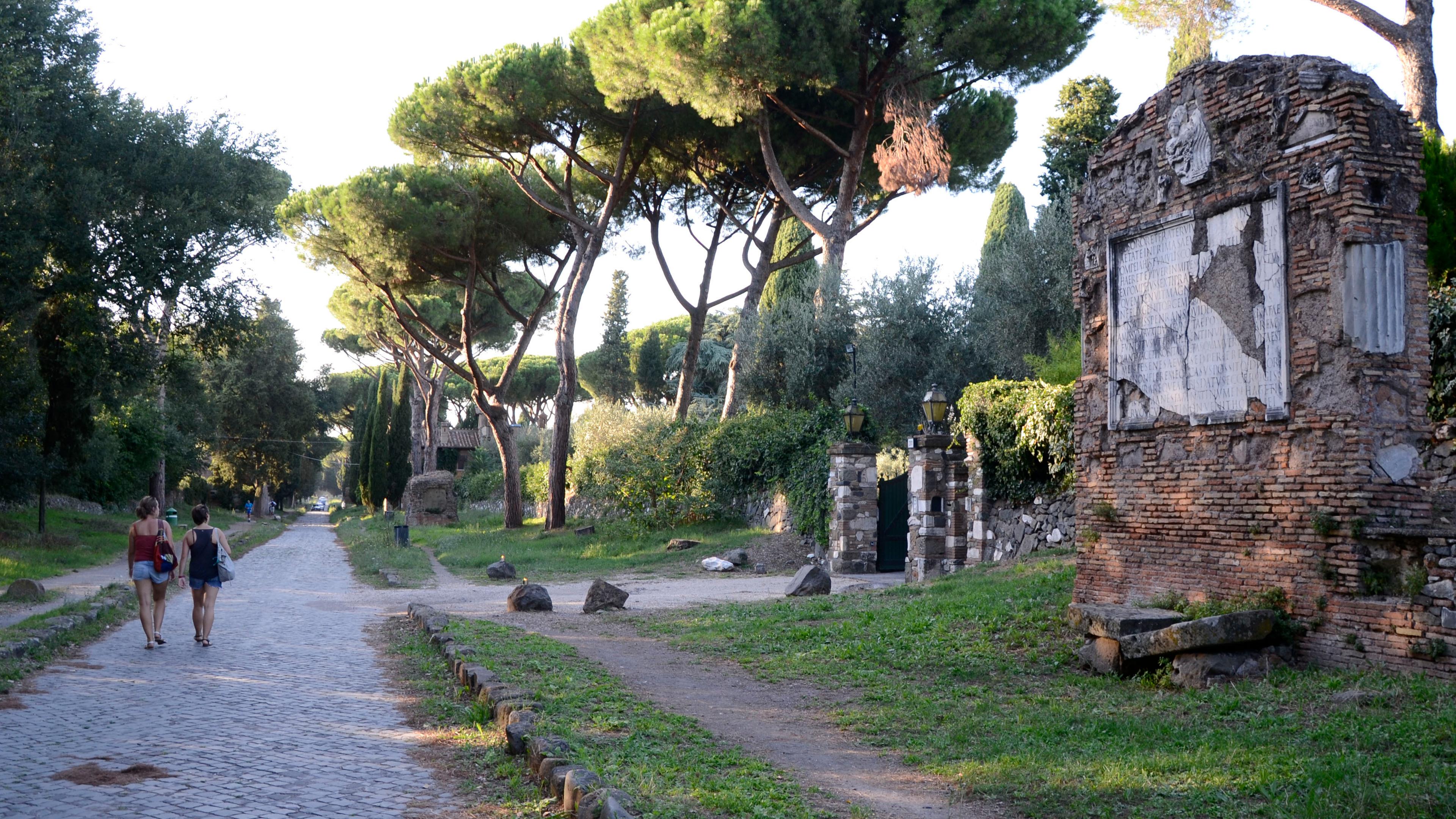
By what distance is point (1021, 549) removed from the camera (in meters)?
15.2

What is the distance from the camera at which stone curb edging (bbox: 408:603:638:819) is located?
4.54 m

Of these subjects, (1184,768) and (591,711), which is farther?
(591,711)

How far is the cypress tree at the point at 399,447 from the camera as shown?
2045 inches

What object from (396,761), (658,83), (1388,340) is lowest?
(396,761)

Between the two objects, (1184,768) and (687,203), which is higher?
(687,203)

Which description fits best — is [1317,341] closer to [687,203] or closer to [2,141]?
[2,141]

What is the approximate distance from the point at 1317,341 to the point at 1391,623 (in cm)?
199

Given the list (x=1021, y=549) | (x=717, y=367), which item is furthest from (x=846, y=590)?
(x=717, y=367)

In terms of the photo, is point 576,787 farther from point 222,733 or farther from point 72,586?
point 72,586

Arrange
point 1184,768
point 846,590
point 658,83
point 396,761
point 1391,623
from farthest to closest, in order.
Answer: point 658,83 < point 846,590 < point 1391,623 < point 396,761 < point 1184,768

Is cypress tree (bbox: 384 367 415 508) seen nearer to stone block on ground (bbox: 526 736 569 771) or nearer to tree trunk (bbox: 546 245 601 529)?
tree trunk (bbox: 546 245 601 529)

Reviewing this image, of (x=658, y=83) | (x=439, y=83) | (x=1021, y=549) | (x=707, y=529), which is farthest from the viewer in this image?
(x=439, y=83)

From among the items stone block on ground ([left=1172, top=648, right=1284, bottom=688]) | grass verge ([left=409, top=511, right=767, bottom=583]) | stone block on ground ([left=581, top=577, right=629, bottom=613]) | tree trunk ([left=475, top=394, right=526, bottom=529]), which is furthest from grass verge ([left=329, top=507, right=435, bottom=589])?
stone block on ground ([left=1172, top=648, right=1284, bottom=688])

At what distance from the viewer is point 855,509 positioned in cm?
1850
